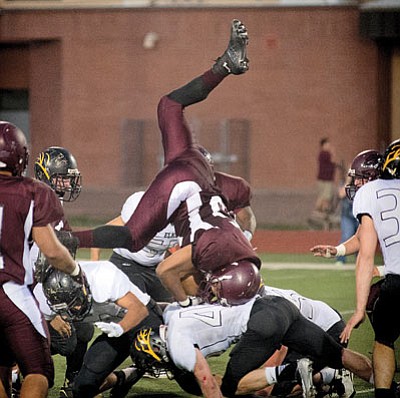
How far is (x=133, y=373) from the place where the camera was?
687cm

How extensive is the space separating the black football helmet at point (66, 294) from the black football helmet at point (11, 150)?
0.67m

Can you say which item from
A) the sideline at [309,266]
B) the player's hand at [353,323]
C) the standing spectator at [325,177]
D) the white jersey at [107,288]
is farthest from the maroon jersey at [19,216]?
the standing spectator at [325,177]

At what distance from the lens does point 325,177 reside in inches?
857

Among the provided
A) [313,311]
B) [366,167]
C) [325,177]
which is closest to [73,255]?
[313,311]

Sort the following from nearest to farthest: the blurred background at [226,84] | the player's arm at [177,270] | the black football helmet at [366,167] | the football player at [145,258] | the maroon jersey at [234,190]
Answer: the player's arm at [177,270] < the black football helmet at [366,167] < the football player at [145,258] < the maroon jersey at [234,190] < the blurred background at [226,84]

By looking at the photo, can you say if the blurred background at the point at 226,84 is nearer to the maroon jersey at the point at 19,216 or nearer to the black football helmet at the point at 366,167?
the black football helmet at the point at 366,167

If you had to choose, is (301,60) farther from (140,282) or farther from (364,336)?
(140,282)

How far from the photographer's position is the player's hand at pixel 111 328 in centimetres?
616

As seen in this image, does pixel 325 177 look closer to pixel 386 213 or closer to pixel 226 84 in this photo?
pixel 226 84

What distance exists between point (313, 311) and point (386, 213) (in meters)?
0.84

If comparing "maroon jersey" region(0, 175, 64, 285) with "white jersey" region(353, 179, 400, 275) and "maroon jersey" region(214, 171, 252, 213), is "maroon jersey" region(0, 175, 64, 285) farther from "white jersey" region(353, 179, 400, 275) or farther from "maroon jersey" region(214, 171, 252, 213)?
"maroon jersey" region(214, 171, 252, 213)

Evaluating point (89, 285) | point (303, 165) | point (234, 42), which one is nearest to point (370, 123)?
point (303, 165)

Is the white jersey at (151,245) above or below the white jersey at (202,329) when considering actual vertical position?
above

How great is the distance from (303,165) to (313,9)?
3058 mm
